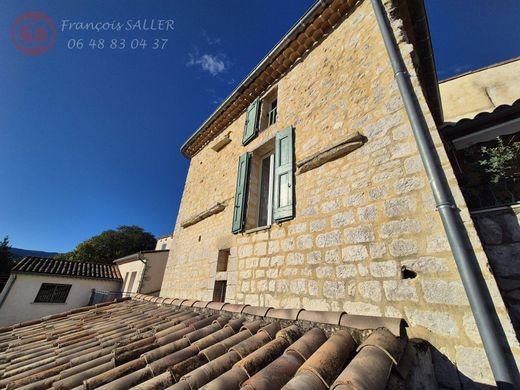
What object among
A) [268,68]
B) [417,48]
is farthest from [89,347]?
[417,48]

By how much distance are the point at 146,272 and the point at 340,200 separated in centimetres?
1317

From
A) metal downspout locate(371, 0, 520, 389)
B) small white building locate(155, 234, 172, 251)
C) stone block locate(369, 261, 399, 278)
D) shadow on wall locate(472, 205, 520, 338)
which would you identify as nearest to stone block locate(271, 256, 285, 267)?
stone block locate(369, 261, 399, 278)

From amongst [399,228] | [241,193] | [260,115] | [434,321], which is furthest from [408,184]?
[260,115]

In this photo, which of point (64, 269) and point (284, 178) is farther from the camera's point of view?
A: point (64, 269)

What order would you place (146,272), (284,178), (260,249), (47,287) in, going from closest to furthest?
(260,249)
(284,178)
(146,272)
(47,287)

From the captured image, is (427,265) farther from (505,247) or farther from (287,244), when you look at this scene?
(287,244)

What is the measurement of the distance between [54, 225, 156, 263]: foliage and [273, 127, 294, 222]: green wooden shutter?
91.5 ft

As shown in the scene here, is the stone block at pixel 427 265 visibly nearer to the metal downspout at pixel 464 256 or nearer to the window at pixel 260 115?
the metal downspout at pixel 464 256

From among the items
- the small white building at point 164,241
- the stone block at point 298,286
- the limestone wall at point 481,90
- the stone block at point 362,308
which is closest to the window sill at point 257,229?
the stone block at point 298,286

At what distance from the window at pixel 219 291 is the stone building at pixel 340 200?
0.09ft

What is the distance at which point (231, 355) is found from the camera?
1807 mm

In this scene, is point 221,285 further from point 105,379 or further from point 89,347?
point 105,379

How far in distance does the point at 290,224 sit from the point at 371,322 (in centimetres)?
174

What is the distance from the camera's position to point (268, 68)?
5195 millimetres
